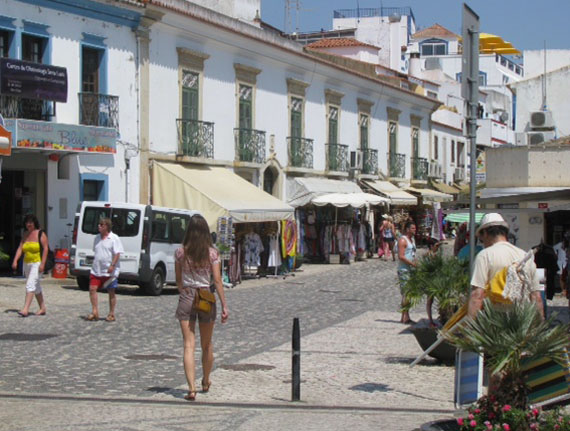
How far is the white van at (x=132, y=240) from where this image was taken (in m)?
21.2

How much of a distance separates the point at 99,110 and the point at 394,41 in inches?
1488

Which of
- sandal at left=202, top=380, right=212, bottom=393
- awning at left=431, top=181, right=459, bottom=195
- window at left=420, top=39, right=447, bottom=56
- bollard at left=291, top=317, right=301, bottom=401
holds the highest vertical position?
window at left=420, top=39, right=447, bottom=56

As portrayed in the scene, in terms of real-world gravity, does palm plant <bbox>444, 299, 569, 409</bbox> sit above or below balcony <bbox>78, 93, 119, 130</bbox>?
below

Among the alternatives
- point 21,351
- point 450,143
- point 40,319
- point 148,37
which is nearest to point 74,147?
point 148,37

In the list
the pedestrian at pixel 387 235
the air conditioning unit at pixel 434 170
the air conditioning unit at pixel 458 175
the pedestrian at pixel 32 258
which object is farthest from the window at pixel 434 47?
the pedestrian at pixel 32 258

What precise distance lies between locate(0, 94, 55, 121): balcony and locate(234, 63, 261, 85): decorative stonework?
9.25 metres

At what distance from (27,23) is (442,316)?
568 inches

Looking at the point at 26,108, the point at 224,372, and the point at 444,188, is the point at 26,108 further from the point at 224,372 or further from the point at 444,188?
the point at 444,188

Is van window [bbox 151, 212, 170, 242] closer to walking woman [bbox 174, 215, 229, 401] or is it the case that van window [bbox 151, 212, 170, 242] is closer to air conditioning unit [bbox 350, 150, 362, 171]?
walking woman [bbox 174, 215, 229, 401]

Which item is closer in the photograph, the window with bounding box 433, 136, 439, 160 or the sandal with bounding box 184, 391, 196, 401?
the sandal with bounding box 184, 391, 196, 401

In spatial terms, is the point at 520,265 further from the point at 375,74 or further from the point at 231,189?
the point at 375,74

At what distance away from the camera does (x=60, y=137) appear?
22.7 metres

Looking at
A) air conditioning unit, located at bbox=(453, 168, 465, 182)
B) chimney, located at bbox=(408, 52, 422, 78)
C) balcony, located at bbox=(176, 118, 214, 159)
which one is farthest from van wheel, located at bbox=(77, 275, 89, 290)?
chimney, located at bbox=(408, 52, 422, 78)

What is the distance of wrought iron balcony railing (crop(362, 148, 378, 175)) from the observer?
4109 centimetres
